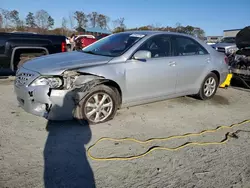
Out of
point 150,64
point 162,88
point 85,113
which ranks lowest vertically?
point 85,113

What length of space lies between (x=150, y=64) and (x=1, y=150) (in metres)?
2.85

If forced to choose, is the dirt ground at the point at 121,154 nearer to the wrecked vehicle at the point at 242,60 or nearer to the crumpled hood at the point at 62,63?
the crumpled hood at the point at 62,63

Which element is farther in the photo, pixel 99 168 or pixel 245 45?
pixel 245 45

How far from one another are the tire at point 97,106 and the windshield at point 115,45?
0.73 metres

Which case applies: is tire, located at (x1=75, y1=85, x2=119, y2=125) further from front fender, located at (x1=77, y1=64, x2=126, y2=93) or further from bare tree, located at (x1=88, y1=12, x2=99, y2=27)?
bare tree, located at (x1=88, y1=12, x2=99, y2=27)

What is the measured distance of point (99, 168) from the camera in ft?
9.08

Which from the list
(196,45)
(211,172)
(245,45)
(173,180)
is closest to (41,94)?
(173,180)

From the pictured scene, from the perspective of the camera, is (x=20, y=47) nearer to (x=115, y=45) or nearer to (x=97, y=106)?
(x=115, y=45)

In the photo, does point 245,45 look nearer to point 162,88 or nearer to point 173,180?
point 162,88

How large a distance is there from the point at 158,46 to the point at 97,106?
5.97 feet

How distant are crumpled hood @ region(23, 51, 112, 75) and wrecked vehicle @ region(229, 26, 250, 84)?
4.83 metres

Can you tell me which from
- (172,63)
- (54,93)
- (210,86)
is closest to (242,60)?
(210,86)

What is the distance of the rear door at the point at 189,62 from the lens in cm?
496

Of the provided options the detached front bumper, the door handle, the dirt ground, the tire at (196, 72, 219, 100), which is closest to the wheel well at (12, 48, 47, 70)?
A: the dirt ground
